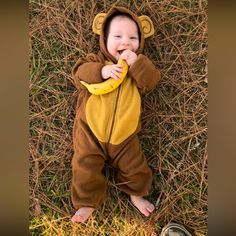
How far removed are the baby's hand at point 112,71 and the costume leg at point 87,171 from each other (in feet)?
0.69

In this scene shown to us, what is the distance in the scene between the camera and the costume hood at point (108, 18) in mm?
1159

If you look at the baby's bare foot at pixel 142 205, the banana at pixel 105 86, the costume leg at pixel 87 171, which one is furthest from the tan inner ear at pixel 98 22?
the baby's bare foot at pixel 142 205

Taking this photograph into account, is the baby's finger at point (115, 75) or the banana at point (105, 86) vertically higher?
the baby's finger at point (115, 75)

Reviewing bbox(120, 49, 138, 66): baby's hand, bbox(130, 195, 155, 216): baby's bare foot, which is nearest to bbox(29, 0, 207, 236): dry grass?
bbox(130, 195, 155, 216): baby's bare foot

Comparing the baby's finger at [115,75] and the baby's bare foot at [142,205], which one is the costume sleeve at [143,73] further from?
the baby's bare foot at [142,205]

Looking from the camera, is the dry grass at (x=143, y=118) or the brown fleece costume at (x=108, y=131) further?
the dry grass at (x=143, y=118)

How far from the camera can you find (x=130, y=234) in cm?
121

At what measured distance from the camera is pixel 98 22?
3.94 feet

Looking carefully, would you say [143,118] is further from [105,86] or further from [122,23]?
[122,23]

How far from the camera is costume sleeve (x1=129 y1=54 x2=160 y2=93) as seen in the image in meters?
1.11
